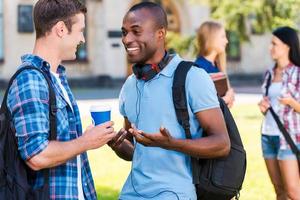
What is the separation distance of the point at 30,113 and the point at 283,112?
3670mm

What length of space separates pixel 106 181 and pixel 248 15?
8.40m

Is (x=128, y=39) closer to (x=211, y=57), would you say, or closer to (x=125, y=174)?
(x=211, y=57)

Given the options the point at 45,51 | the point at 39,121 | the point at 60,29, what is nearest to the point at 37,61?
the point at 45,51

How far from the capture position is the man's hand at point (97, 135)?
3.06 meters

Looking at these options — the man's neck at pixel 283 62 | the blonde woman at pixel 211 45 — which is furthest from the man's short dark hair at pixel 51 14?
the man's neck at pixel 283 62

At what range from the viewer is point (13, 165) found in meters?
3.02

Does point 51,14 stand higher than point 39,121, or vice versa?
point 51,14

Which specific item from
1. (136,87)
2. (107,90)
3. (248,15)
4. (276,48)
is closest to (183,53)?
(248,15)

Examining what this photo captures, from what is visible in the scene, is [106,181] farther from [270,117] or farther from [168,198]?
[168,198]

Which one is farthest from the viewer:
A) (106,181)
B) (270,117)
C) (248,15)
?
(248,15)

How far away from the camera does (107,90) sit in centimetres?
2694

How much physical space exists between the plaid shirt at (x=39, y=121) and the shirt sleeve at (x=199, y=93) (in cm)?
58

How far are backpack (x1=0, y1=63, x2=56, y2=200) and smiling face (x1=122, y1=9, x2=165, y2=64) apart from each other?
1.97 ft

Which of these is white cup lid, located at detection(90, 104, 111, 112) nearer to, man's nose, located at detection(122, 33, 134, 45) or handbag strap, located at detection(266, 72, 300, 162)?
man's nose, located at detection(122, 33, 134, 45)
